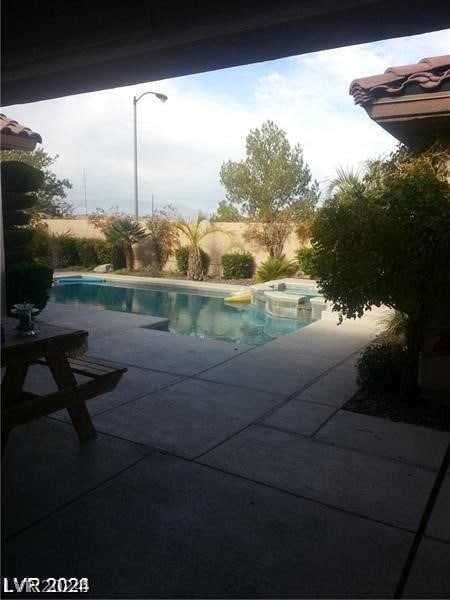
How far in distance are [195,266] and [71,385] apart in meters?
12.0

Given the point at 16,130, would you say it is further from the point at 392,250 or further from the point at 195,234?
the point at 195,234

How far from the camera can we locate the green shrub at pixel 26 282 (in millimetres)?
6965

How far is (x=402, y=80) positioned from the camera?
14.9 ft

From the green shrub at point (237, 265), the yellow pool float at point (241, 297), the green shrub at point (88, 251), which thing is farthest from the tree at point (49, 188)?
the yellow pool float at point (241, 297)

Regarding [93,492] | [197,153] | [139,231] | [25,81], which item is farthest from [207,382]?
[197,153]

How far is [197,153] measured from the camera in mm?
35844

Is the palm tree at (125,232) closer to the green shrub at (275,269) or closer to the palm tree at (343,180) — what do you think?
the green shrub at (275,269)

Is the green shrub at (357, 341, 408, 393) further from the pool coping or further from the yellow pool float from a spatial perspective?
the pool coping

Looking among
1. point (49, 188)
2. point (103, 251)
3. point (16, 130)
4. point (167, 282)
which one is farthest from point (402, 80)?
point (49, 188)

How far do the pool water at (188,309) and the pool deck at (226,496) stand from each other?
13.5 feet

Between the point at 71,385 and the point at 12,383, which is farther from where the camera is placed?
the point at 71,385

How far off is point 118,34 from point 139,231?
13941mm

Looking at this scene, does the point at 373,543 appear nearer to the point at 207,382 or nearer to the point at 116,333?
the point at 207,382

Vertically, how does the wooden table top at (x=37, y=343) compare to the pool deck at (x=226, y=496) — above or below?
above
